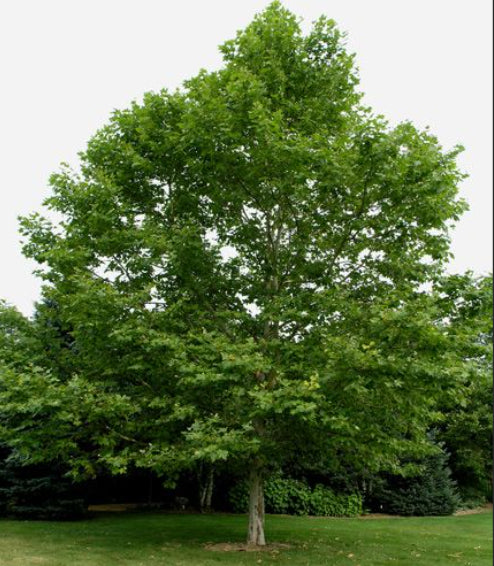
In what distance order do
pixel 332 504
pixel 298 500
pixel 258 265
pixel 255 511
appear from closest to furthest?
pixel 255 511
pixel 258 265
pixel 298 500
pixel 332 504

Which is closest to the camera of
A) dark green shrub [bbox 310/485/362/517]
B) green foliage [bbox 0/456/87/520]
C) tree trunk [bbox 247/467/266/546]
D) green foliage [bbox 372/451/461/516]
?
tree trunk [bbox 247/467/266/546]

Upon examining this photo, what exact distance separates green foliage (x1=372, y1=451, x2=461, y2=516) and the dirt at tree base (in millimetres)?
9947

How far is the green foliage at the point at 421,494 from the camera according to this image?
20.4 meters

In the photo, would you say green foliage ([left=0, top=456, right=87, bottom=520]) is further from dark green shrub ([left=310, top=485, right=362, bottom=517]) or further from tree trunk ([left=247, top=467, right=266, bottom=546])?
dark green shrub ([left=310, top=485, right=362, bottom=517])

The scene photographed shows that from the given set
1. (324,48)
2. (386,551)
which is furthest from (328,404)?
(324,48)

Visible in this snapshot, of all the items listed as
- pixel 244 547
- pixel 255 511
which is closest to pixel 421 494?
pixel 255 511

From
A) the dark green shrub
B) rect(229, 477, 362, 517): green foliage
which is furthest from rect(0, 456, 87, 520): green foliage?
the dark green shrub

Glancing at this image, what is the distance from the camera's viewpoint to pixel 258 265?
38.2 ft

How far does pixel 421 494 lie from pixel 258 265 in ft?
44.1

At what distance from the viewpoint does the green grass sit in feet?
32.3

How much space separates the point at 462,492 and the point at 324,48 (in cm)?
2081

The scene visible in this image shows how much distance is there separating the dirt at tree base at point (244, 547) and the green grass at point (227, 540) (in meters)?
0.21

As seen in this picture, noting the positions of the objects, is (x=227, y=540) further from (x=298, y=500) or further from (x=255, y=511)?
(x=298, y=500)

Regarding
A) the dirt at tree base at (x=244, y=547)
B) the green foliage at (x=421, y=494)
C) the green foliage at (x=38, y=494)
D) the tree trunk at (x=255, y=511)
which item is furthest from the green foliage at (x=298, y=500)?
the tree trunk at (x=255, y=511)
